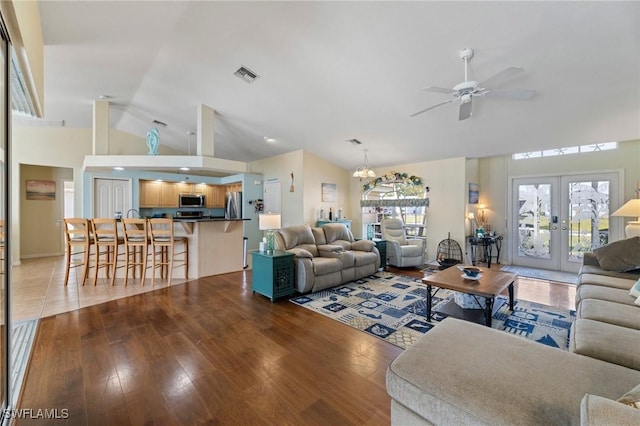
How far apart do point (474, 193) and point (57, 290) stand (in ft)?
25.8

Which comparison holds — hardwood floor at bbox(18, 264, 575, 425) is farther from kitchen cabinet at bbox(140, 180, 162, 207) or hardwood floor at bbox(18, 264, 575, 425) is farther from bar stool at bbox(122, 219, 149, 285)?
kitchen cabinet at bbox(140, 180, 162, 207)

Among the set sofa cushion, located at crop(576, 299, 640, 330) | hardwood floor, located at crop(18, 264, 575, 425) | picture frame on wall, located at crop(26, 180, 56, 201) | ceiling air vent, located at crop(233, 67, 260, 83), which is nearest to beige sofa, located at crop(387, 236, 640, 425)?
sofa cushion, located at crop(576, 299, 640, 330)

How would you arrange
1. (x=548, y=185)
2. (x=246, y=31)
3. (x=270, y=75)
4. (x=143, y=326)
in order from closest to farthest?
(x=143, y=326)
(x=246, y=31)
(x=270, y=75)
(x=548, y=185)

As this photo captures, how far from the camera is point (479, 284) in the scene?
2.93 m

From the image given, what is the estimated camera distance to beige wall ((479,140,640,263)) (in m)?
4.75

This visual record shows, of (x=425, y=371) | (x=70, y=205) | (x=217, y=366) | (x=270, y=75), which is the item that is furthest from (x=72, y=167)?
(x=425, y=371)

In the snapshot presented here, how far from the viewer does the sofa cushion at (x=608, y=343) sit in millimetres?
1457

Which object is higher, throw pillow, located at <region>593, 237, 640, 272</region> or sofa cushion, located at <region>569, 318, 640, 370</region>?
throw pillow, located at <region>593, 237, 640, 272</region>

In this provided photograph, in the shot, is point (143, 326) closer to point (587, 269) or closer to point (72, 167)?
point (587, 269)

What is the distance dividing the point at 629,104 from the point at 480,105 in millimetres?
1757

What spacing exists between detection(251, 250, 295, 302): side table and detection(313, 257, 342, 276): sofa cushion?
0.36m

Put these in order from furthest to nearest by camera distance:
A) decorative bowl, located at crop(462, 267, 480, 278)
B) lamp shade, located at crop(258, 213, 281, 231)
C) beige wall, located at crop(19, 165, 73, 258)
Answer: beige wall, located at crop(19, 165, 73, 258)
lamp shade, located at crop(258, 213, 281, 231)
decorative bowl, located at crop(462, 267, 480, 278)

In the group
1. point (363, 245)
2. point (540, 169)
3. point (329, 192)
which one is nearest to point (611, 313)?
point (363, 245)

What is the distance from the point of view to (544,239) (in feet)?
18.7
